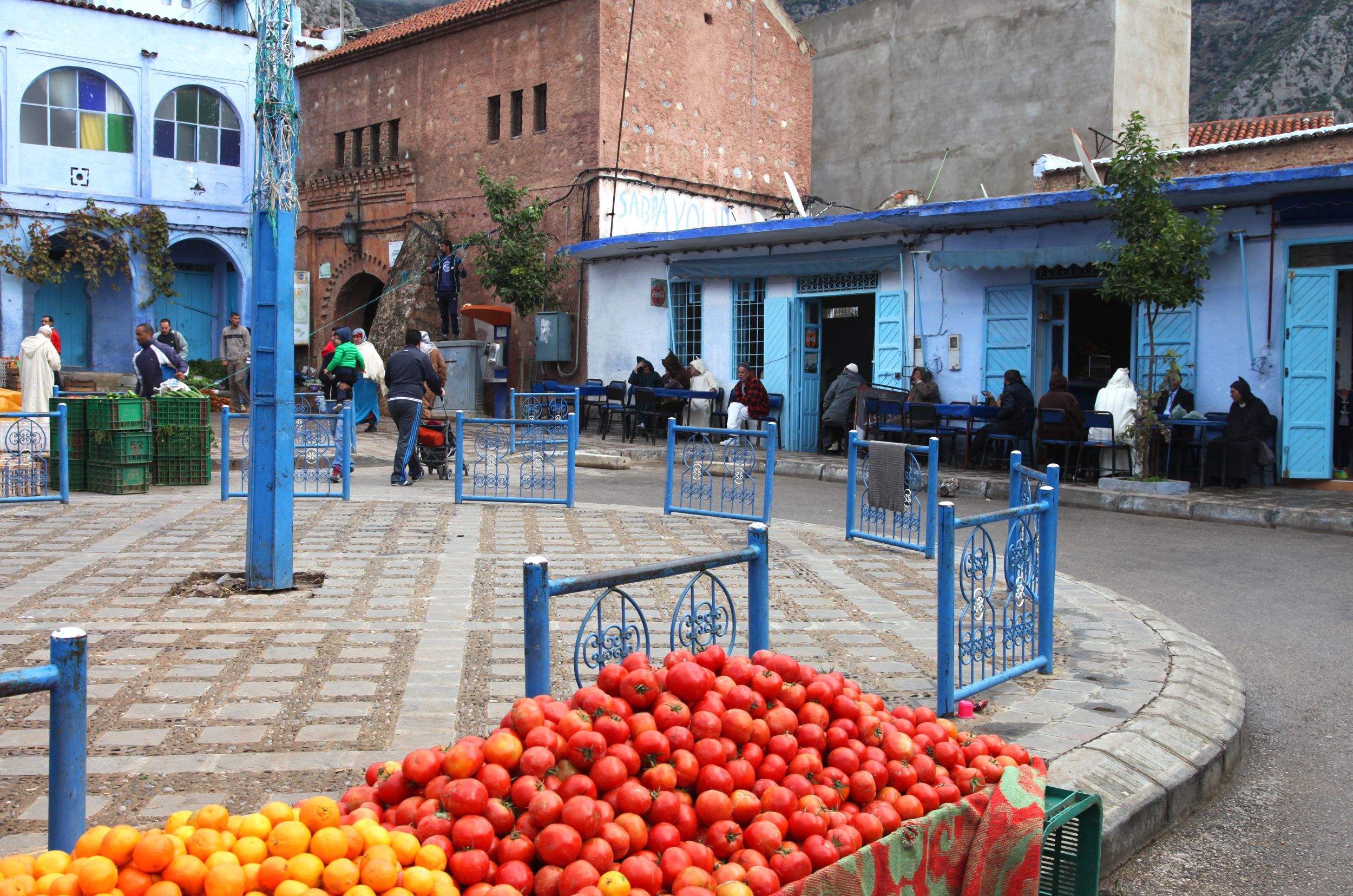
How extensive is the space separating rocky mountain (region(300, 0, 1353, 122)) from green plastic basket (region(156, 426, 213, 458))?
2727 cm

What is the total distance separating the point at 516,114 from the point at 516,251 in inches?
164

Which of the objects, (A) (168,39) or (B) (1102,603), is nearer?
(B) (1102,603)

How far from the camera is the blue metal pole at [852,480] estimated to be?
9016mm

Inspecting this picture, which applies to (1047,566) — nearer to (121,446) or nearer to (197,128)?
(121,446)

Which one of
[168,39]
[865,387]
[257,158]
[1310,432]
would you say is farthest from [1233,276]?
[168,39]

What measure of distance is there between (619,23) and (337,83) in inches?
369

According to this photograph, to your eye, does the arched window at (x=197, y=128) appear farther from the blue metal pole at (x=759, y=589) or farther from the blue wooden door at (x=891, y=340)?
the blue metal pole at (x=759, y=589)

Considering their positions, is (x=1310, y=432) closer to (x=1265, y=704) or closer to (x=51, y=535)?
(x=1265, y=704)

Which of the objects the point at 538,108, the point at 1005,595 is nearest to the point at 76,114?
the point at 538,108

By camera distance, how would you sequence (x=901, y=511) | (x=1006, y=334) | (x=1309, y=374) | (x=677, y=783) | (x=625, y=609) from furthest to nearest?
(x=1006, y=334)
(x=1309, y=374)
(x=901, y=511)
(x=625, y=609)
(x=677, y=783)

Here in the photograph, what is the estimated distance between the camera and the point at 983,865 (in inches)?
114

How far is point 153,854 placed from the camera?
2.34m

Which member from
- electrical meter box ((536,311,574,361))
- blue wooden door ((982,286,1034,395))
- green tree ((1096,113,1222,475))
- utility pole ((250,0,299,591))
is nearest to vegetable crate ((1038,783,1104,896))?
utility pole ((250,0,299,591))

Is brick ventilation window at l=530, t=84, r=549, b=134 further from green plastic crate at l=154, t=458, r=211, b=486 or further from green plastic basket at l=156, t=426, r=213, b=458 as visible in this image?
green plastic crate at l=154, t=458, r=211, b=486
